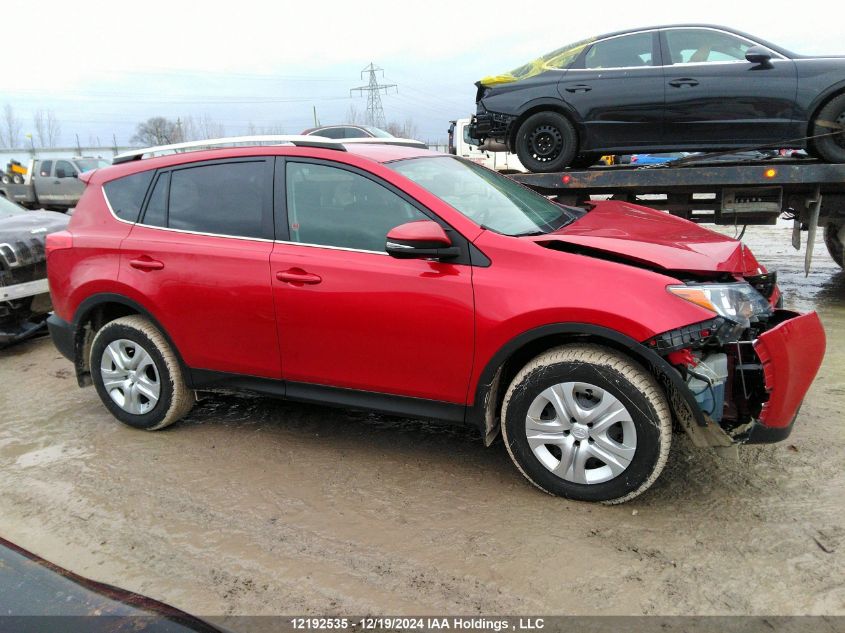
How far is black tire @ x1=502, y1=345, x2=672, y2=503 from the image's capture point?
2.74 meters

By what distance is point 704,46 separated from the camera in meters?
6.16

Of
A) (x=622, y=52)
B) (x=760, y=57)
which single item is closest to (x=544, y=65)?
(x=622, y=52)

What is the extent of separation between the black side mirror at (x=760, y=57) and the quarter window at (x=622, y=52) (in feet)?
2.93

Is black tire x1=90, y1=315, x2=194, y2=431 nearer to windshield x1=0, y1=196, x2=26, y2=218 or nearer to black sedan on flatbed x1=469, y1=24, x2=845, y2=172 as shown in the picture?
windshield x1=0, y1=196, x2=26, y2=218

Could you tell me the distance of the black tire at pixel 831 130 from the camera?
5695mm

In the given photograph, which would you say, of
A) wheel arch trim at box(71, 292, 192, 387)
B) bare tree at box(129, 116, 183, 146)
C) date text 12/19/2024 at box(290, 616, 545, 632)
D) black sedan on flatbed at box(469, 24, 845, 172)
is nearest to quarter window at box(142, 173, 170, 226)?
wheel arch trim at box(71, 292, 192, 387)

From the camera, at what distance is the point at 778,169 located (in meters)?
5.73

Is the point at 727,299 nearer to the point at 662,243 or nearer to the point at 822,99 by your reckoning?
the point at 662,243

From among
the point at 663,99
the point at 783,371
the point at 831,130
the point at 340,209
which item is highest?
the point at 663,99

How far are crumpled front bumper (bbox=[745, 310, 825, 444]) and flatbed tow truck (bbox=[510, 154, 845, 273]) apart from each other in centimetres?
355

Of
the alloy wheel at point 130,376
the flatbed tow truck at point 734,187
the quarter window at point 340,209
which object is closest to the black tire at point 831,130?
the flatbed tow truck at point 734,187

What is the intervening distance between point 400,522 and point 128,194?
104 inches

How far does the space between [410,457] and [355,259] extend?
118cm

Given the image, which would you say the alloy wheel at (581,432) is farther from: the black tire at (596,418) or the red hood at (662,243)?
the red hood at (662,243)
